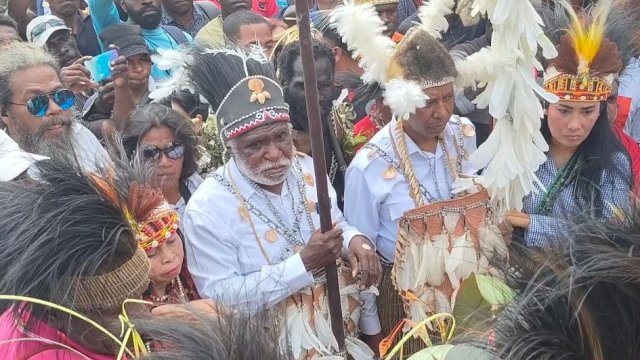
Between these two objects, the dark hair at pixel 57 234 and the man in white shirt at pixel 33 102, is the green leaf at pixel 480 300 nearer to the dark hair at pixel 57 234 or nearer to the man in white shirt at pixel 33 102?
the dark hair at pixel 57 234

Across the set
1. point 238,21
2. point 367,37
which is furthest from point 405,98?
point 238,21

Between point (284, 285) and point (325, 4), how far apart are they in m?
3.66

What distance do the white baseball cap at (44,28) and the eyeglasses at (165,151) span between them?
2211mm

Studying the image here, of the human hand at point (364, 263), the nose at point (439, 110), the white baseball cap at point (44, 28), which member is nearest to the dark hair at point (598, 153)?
the nose at point (439, 110)

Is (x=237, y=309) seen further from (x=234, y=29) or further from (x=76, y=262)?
(x=234, y=29)

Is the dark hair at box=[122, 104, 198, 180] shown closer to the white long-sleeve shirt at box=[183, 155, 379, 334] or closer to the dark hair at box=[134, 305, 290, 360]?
the white long-sleeve shirt at box=[183, 155, 379, 334]

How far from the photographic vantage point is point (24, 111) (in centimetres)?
331

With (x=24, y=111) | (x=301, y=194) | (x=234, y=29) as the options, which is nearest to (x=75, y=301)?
(x=301, y=194)

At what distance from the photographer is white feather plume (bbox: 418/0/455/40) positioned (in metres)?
3.23

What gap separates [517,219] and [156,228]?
1498 mm

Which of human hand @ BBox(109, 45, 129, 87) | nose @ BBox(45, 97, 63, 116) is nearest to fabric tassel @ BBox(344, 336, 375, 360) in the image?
nose @ BBox(45, 97, 63, 116)

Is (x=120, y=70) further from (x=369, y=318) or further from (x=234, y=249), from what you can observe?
(x=369, y=318)

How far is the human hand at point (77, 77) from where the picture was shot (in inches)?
166

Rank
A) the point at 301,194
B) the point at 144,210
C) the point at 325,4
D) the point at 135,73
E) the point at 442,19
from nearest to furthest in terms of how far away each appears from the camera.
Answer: the point at 144,210 < the point at 301,194 < the point at 442,19 < the point at 135,73 < the point at 325,4
